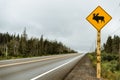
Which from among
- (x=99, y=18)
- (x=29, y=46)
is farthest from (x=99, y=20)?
(x=29, y=46)

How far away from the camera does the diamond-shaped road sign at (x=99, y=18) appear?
13.5 meters

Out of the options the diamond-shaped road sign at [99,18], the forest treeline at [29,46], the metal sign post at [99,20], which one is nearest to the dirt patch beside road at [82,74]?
the metal sign post at [99,20]

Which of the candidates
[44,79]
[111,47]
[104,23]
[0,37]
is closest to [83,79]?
[44,79]

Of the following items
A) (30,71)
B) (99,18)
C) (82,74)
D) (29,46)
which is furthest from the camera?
(29,46)

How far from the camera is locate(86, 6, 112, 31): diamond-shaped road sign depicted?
44.2 ft

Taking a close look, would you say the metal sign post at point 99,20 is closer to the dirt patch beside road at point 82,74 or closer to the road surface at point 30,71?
the dirt patch beside road at point 82,74

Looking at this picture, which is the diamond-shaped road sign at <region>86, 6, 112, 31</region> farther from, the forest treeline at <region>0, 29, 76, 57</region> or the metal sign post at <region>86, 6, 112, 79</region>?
the forest treeline at <region>0, 29, 76, 57</region>

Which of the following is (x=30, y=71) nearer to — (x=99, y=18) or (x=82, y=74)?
(x=82, y=74)

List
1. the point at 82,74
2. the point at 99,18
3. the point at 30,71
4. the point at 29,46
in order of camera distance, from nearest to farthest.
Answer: the point at 99,18 < the point at 30,71 < the point at 82,74 < the point at 29,46

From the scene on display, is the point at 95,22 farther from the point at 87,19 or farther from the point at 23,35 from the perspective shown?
the point at 23,35

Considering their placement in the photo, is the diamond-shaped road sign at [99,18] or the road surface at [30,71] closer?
the road surface at [30,71]

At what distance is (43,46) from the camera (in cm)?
14100

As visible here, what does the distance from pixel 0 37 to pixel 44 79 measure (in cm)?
16997

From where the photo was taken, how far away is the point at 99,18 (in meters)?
13.4
